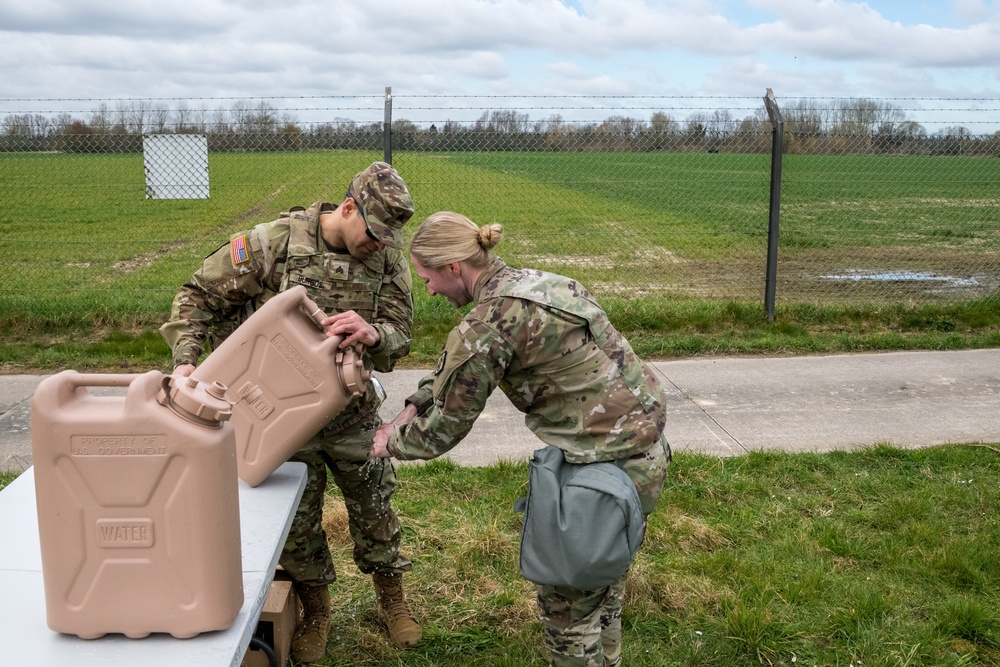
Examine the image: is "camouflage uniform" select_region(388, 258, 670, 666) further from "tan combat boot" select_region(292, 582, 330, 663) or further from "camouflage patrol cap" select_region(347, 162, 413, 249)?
"tan combat boot" select_region(292, 582, 330, 663)

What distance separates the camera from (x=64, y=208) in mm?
15617

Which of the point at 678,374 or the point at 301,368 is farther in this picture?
the point at 678,374

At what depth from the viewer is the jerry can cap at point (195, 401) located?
180 centimetres

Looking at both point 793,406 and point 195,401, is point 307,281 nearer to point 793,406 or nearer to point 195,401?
point 195,401

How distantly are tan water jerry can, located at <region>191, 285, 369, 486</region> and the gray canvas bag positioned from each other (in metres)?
0.60

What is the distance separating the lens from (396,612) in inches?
142

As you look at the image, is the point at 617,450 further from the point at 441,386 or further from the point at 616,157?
the point at 616,157

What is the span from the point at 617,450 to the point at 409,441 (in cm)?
59

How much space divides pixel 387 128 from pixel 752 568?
15.4 ft

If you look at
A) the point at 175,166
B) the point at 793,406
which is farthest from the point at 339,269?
the point at 175,166

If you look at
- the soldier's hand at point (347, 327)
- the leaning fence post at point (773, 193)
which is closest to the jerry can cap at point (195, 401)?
the soldier's hand at point (347, 327)

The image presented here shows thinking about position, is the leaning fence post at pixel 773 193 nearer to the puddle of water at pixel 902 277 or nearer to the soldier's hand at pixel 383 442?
the puddle of water at pixel 902 277

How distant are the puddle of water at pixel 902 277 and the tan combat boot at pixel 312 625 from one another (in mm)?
7248

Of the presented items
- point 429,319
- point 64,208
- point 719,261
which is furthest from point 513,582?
point 64,208
